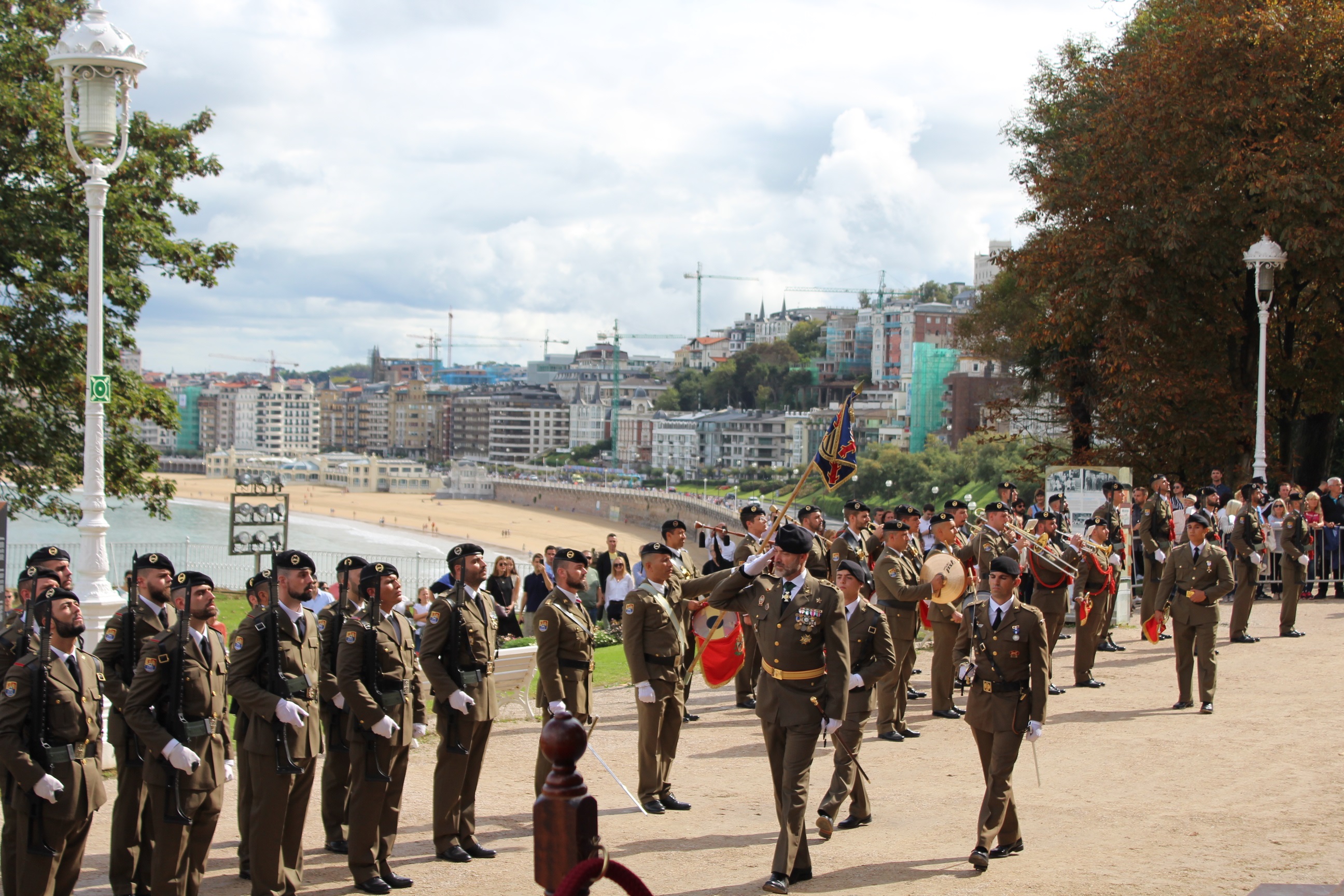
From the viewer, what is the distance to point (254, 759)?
7.53 meters

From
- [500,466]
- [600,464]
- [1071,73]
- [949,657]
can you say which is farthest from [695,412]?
[949,657]

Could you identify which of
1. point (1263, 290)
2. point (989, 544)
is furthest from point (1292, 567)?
point (1263, 290)

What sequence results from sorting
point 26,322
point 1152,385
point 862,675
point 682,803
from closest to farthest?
1. point 862,675
2. point 682,803
3. point 26,322
4. point 1152,385

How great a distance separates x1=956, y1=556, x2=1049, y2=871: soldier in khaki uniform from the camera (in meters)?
8.19

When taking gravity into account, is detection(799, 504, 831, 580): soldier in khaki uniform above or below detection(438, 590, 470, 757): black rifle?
above

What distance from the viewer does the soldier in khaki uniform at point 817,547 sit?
12.8 meters

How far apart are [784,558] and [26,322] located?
1749 centimetres

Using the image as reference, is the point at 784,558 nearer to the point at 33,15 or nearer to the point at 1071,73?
the point at 33,15

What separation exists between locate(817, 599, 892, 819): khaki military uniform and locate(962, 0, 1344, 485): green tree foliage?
16920mm

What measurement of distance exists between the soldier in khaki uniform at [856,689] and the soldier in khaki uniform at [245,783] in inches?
148

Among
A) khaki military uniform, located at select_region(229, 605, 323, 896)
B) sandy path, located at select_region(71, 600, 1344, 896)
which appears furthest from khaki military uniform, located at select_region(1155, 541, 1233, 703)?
khaki military uniform, located at select_region(229, 605, 323, 896)

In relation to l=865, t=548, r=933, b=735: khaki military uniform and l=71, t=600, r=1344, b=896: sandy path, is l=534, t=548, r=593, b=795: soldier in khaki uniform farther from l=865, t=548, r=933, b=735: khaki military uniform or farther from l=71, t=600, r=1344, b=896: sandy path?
l=865, t=548, r=933, b=735: khaki military uniform

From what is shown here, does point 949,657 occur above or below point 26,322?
below

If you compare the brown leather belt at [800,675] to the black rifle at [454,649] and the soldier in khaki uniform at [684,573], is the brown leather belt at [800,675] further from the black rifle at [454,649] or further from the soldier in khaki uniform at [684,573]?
the soldier in khaki uniform at [684,573]
